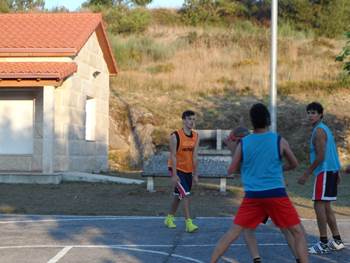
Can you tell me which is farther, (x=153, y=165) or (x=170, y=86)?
(x=170, y=86)

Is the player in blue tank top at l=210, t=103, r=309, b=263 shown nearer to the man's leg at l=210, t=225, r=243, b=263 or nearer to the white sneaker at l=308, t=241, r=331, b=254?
the man's leg at l=210, t=225, r=243, b=263

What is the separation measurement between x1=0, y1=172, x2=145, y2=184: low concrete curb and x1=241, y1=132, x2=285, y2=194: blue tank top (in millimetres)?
12993

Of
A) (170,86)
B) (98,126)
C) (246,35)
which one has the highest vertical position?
(246,35)

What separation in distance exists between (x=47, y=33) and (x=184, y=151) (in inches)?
474

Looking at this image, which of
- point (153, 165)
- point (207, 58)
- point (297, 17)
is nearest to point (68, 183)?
point (153, 165)

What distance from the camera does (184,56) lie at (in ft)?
137

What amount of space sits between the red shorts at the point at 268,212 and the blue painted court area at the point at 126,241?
4.74ft

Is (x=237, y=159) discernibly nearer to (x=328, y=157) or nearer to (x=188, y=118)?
(x=328, y=157)

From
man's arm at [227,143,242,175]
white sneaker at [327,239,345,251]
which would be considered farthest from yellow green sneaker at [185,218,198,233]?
man's arm at [227,143,242,175]

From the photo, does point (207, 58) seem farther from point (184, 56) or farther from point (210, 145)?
point (210, 145)

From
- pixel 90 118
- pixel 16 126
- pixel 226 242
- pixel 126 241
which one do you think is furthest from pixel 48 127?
pixel 226 242

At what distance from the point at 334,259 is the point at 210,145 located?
16342 millimetres

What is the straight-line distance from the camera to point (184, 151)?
11.6m

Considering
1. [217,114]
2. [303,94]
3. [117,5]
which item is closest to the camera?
[217,114]
